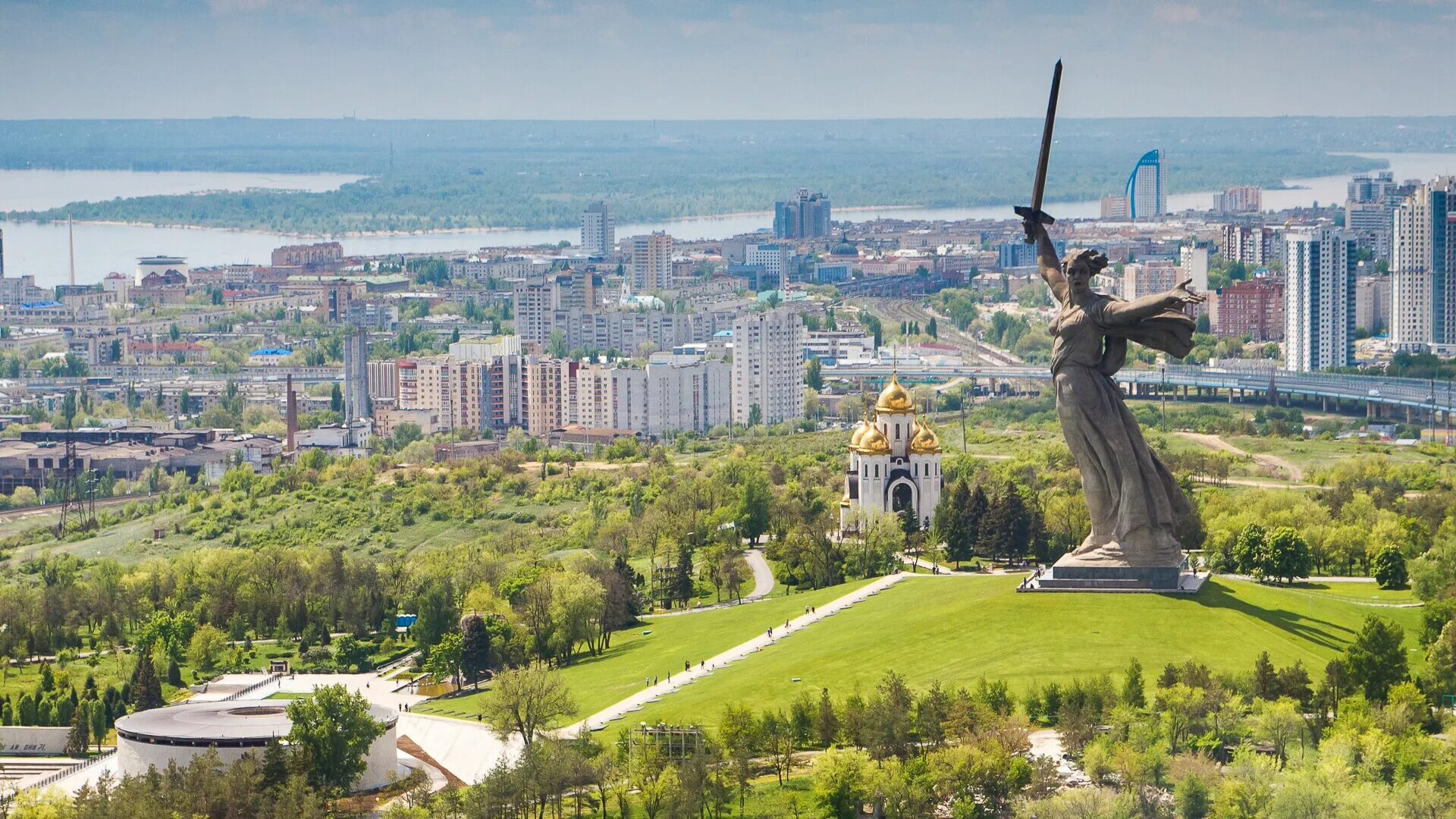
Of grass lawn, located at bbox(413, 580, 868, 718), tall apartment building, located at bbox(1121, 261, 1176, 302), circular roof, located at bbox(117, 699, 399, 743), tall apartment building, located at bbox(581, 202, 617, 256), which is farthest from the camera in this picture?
tall apartment building, located at bbox(581, 202, 617, 256)

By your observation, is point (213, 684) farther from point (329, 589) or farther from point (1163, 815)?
point (1163, 815)

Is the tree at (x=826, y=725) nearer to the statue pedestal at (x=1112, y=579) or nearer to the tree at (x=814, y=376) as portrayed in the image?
the statue pedestal at (x=1112, y=579)

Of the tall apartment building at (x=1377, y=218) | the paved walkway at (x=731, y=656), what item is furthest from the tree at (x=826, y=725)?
the tall apartment building at (x=1377, y=218)

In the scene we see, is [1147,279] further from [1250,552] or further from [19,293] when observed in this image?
[1250,552]

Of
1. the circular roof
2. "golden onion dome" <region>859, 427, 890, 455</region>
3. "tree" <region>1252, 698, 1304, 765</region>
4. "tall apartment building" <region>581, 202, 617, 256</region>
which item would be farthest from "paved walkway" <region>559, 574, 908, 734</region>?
"tall apartment building" <region>581, 202, 617, 256</region>

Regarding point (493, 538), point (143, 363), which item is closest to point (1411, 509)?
point (493, 538)

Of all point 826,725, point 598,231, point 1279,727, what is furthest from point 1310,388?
point 598,231

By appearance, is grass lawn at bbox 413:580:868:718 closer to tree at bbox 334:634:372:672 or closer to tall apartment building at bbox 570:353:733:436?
tree at bbox 334:634:372:672
